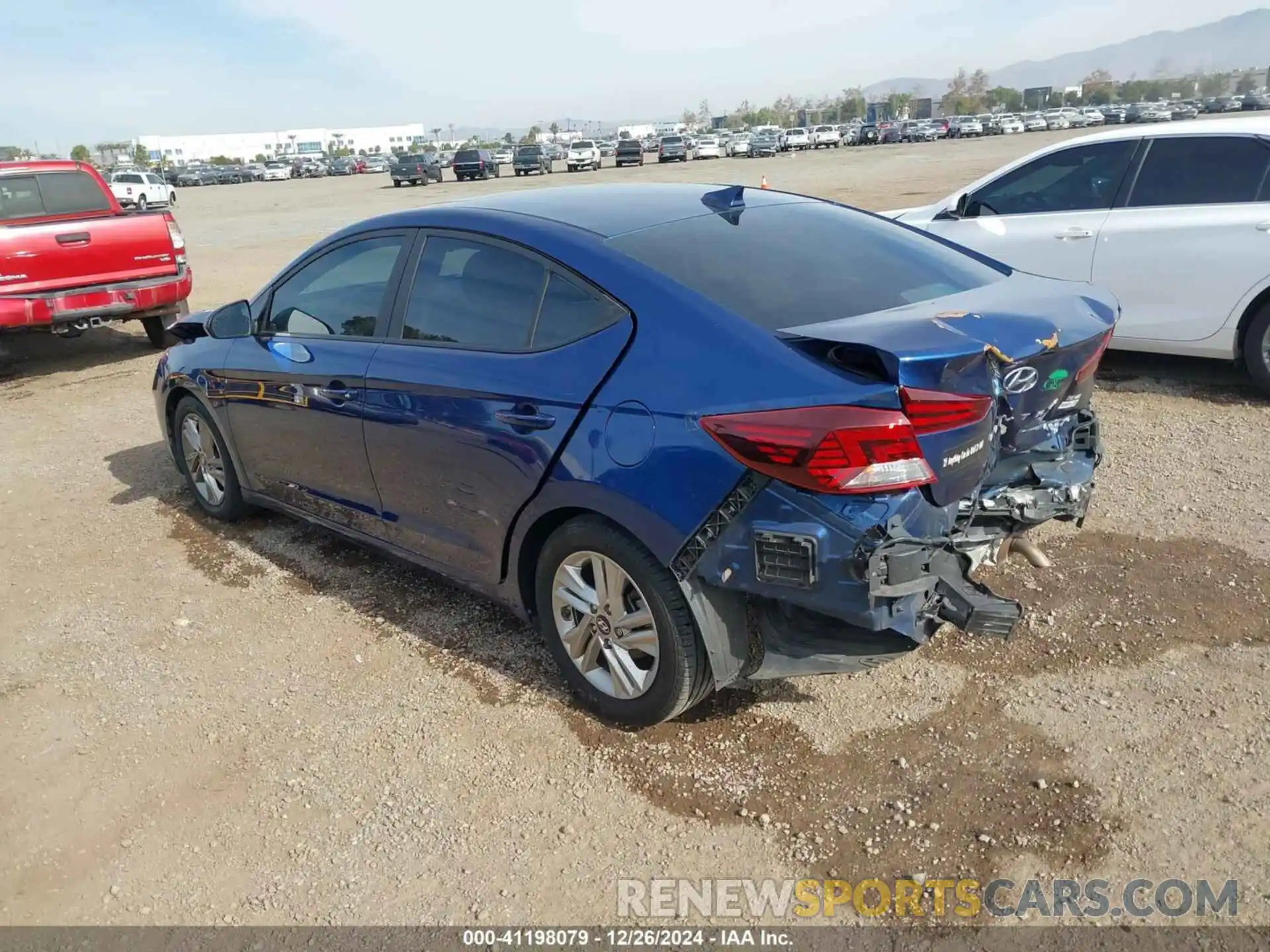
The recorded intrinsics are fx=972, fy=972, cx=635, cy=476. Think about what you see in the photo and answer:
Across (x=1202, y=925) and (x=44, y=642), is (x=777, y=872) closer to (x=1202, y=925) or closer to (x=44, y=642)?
(x=1202, y=925)

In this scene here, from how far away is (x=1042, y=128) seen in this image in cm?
7494

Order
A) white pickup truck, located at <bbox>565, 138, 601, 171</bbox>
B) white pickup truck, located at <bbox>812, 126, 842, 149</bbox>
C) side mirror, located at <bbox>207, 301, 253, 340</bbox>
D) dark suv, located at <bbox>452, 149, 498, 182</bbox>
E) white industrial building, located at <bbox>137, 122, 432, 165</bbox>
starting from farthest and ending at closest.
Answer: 1. white industrial building, located at <bbox>137, 122, 432, 165</bbox>
2. white pickup truck, located at <bbox>812, 126, 842, 149</bbox>
3. white pickup truck, located at <bbox>565, 138, 601, 171</bbox>
4. dark suv, located at <bbox>452, 149, 498, 182</bbox>
5. side mirror, located at <bbox>207, 301, 253, 340</bbox>

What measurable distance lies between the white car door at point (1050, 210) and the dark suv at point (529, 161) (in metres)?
46.5

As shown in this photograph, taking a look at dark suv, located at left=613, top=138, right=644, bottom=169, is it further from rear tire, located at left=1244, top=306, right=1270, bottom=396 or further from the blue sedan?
the blue sedan

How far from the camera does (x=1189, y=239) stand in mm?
6152

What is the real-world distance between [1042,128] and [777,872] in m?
83.4

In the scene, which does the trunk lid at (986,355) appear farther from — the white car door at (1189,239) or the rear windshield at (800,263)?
the white car door at (1189,239)

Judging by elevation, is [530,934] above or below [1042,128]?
above

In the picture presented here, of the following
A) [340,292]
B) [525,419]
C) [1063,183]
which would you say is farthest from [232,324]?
[1063,183]

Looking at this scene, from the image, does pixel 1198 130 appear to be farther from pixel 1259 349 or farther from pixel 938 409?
pixel 938 409

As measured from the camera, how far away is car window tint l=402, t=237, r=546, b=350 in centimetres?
339

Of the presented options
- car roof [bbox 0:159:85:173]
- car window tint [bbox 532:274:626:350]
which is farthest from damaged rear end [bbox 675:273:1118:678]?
car roof [bbox 0:159:85:173]

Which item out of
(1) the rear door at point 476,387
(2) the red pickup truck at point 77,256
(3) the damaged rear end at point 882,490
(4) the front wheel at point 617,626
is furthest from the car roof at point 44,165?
(3) the damaged rear end at point 882,490

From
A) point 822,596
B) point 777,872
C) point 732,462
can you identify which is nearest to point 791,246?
point 732,462
